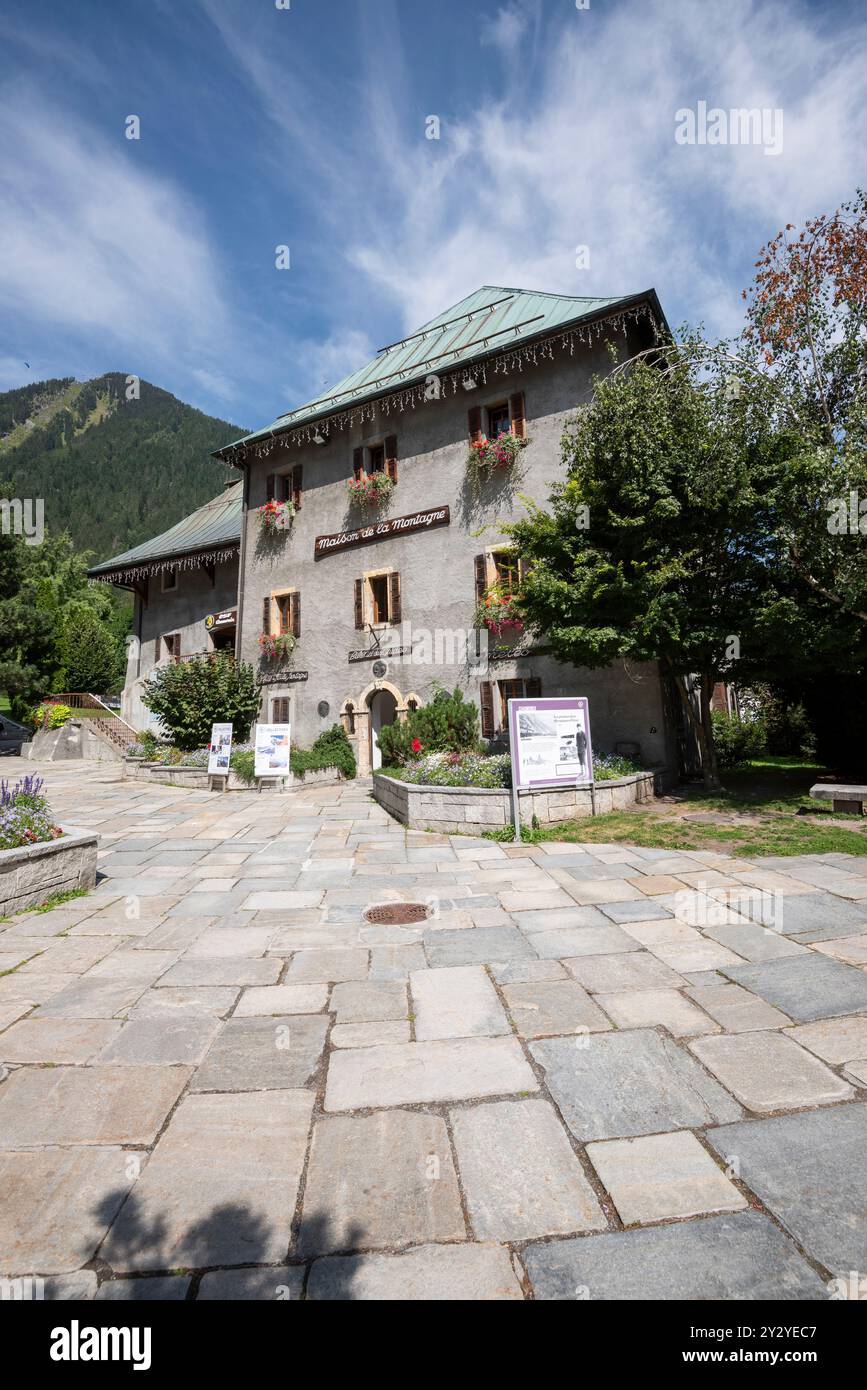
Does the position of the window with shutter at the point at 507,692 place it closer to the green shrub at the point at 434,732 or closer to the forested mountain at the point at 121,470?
the green shrub at the point at 434,732

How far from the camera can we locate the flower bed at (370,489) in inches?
692

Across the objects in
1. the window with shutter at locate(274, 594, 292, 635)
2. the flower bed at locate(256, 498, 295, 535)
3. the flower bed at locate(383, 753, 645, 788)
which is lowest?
the flower bed at locate(383, 753, 645, 788)

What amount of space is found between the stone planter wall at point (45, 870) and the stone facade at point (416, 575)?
914 cm

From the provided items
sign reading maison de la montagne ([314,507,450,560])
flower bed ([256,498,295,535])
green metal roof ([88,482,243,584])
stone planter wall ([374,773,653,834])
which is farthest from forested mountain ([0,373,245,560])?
stone planter wall ([374,773,653,834])

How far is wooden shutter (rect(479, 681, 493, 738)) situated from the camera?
14922 mm

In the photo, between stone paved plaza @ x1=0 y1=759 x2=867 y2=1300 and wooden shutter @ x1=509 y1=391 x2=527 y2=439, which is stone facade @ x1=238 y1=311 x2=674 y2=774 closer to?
wooden shutter @ x1=509 y1=391 x2=527 y2=439

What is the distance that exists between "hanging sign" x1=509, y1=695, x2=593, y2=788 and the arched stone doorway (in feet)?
28.8

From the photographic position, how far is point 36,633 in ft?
81.1

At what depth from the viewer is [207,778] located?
16078 mm

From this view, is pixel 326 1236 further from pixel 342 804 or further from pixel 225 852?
pixel 342 804

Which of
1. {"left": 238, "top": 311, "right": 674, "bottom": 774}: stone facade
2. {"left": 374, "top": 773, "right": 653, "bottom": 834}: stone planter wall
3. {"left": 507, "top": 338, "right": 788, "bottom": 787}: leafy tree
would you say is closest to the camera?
{"left": 374, "top": 773, "right": 653, "bottom": 834}: stone planter wall

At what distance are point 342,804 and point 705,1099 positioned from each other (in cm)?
1046

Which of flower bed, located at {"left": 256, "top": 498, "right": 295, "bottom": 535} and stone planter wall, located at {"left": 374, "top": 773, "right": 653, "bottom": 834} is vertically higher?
flower bed, located at {"left": 256, "top": 498, "right": 295, "bottom": 535}
